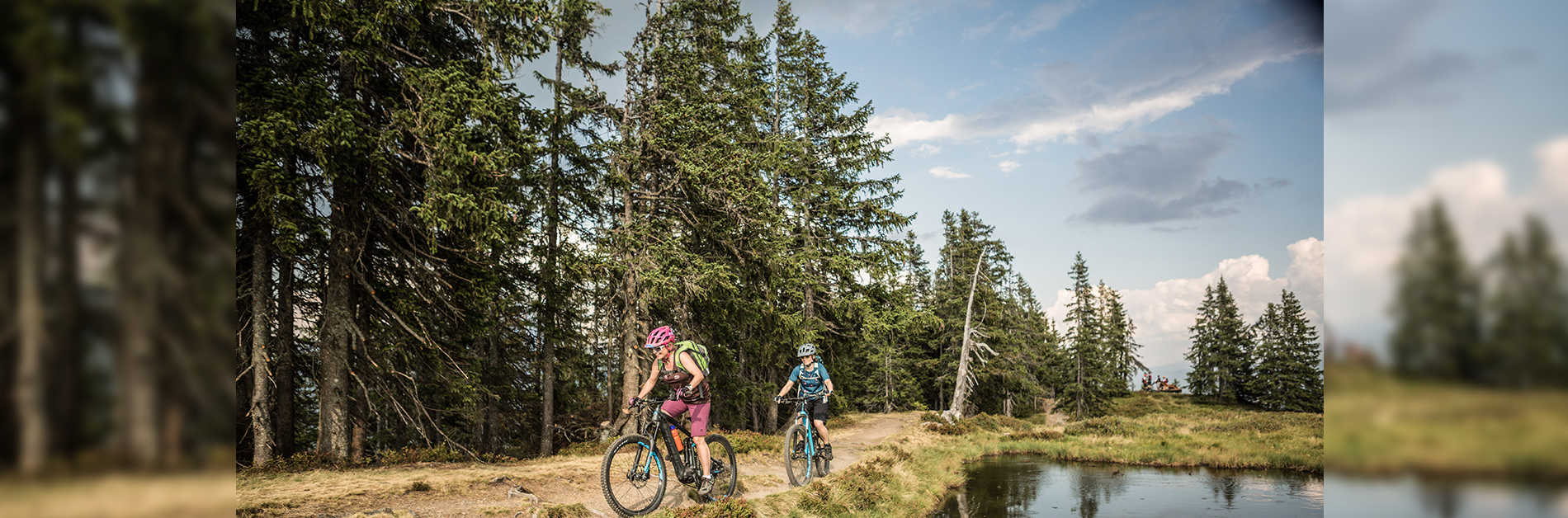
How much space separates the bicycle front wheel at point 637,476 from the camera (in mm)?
6465

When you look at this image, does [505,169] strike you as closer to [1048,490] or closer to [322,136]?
[322,136]

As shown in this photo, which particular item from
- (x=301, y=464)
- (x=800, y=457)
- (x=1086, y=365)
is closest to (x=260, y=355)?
(x=301, y=464)

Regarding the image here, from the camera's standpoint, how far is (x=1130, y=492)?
1230 centimetres

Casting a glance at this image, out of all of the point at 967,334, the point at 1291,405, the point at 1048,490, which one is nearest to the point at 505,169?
the point at 1048,490

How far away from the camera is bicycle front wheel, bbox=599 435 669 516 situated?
21.2 ft

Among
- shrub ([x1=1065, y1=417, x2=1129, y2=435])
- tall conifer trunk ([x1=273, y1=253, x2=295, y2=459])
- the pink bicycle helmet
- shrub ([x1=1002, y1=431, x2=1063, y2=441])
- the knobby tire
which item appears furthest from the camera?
shrub ([x1=1065, y1=417, x2=1129, y2=435])

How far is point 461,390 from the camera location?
1025 centimetres
